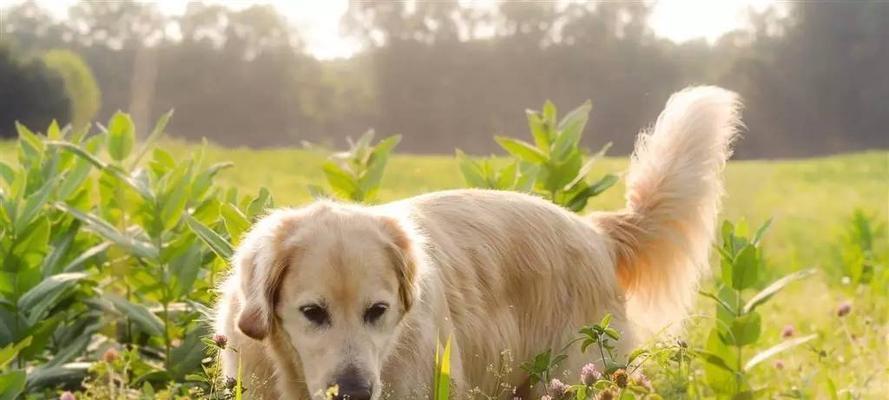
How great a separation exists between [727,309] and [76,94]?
738 inches

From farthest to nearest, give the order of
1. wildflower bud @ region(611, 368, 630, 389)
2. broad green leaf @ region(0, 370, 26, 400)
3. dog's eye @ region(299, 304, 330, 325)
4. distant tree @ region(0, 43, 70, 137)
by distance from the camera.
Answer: distant tree @ region(0, 43, 70, 137)
broad green leaf @ region(0, 370, 26, 400)
dog's eye @ region(299, 304, 330, 325)
wildflower bud @ region(611, 368, 630, 389)

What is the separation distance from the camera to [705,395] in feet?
15.7

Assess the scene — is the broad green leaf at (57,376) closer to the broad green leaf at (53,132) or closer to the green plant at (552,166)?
the broad green leaf at (53,132)

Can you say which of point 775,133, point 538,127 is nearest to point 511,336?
point 538,127

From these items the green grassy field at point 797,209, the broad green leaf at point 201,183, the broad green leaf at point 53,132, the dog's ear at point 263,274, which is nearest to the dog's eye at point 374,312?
the dog's ear at point 263,274

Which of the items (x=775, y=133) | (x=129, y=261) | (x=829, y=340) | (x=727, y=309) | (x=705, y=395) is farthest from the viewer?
(x=775, y=133)

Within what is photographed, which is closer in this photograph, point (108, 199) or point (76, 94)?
point (108, 199)

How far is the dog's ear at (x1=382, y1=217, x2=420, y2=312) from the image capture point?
341 centimetres

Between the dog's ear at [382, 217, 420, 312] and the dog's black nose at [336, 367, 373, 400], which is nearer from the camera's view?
the dog's black nose at [336, 367, 373, 400]

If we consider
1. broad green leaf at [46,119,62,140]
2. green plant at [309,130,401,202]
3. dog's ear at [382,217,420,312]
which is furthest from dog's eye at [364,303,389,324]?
broad green leaf at [46,119,62,140]

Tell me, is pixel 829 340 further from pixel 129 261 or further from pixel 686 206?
pixel 129 261

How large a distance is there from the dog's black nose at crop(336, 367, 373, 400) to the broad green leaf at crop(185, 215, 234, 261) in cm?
116

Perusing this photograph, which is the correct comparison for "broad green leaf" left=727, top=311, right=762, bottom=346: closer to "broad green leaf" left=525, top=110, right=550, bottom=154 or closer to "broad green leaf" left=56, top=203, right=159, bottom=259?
"broad green leaf" left=525, top=110, right=550, bottom=154

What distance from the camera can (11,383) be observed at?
3768 millimetres
